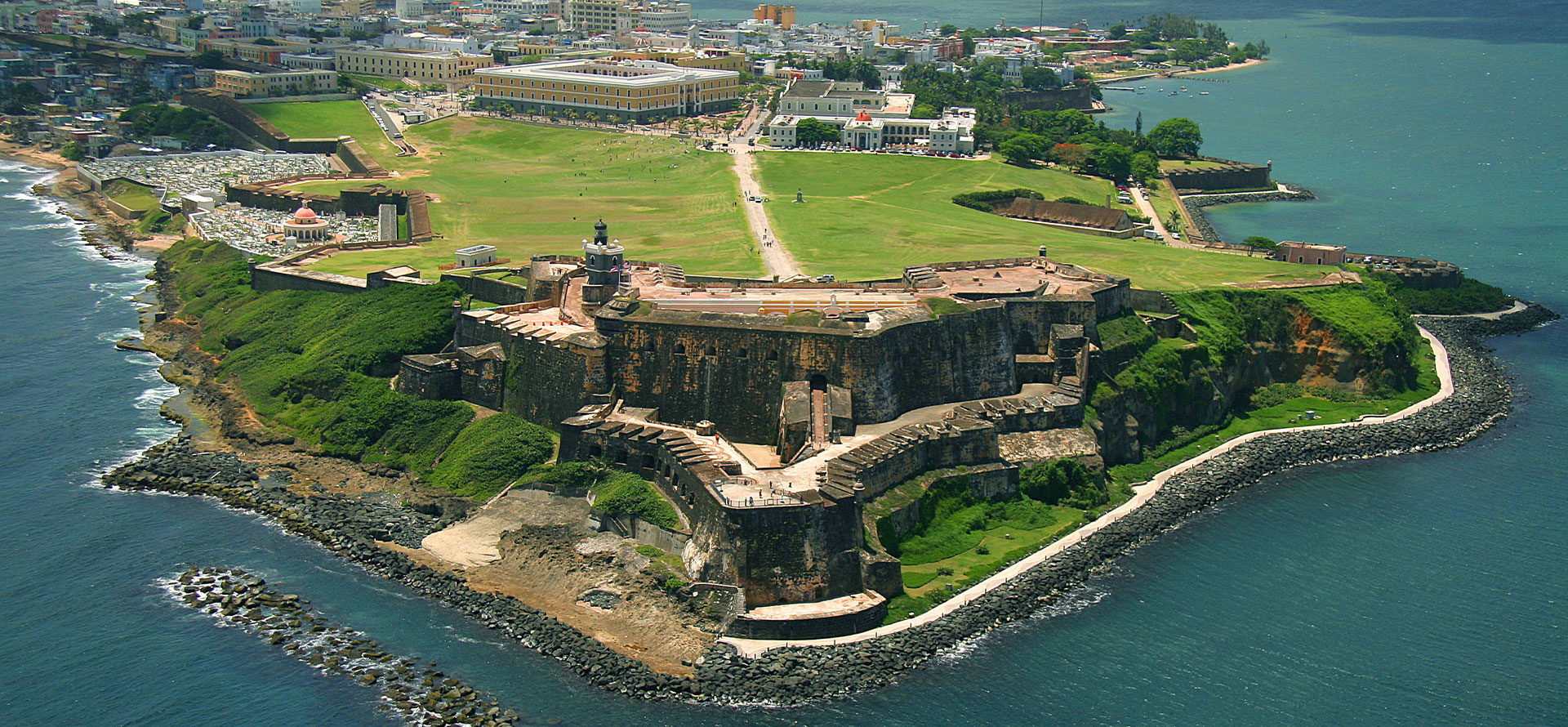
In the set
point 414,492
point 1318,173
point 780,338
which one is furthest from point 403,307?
point 1318,173

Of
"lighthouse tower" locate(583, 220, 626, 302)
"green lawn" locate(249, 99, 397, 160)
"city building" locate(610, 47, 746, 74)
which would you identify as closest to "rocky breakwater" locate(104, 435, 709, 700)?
"lighthouse tower" locate(583, 220, 626, 302)

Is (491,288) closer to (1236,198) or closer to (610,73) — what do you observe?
(1236,198)

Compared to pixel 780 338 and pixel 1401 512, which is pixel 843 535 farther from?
pixel 1401 512

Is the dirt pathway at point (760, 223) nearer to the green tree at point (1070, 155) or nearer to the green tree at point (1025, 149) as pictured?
the green tree at point (1025, 149)

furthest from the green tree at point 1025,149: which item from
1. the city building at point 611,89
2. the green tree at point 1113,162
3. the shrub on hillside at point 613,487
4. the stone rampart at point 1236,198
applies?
the shrub on hillside at point 613,487

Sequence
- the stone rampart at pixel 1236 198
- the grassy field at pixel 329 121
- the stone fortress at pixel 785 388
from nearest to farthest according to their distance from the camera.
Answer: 1. the stone fortress at pixel 785 388
2. the stone rampart at pixel 1236 198
3. the grassy field at pixel 329 121

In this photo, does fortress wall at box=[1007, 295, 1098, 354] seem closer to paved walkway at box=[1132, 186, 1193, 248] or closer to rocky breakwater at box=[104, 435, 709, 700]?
rocky breakwater at box=[104, 435, 709, 700]

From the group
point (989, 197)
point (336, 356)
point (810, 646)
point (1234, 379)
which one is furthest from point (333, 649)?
point (989, 197)
